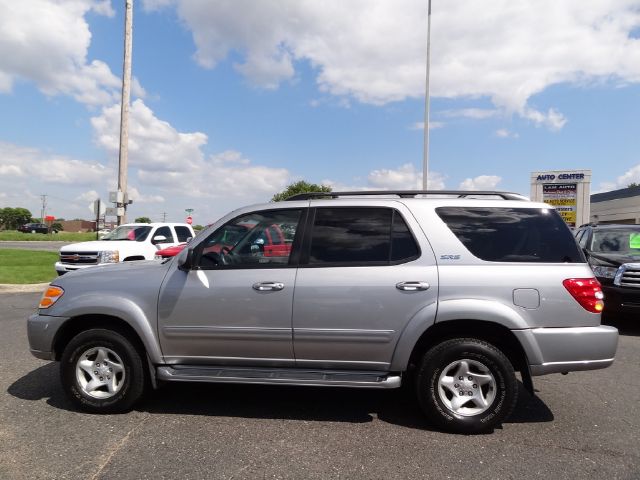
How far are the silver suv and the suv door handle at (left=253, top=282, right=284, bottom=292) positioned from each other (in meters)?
0.01

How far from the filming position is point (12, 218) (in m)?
91.1

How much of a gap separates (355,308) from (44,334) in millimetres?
2715

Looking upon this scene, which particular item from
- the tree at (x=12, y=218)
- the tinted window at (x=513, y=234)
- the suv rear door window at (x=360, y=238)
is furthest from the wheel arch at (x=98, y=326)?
the tree at (x=12, y=218)

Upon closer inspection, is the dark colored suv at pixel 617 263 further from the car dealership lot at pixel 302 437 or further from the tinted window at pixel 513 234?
the tinted window at pixel 513 234

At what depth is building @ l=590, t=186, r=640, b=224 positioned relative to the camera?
37069 millimetres

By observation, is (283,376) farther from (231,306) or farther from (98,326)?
(98,326)

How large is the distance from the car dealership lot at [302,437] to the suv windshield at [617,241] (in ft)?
13.8

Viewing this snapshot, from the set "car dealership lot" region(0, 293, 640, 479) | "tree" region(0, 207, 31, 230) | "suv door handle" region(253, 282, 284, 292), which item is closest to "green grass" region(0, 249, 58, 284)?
"car dealership lot" region(0, 293, 640, 479)

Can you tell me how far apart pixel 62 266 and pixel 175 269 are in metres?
8.49

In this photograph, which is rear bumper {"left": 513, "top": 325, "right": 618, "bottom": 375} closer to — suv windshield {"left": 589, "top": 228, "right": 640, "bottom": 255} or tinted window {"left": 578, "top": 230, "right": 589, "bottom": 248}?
suv windshield {"left": 589, "top": 228, "right": 640, "bottom": 255}

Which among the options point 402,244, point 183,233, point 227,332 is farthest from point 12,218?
point 402,244

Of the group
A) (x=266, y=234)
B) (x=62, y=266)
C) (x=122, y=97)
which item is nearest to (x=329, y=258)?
(x=266, y=234)

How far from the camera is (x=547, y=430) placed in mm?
3873

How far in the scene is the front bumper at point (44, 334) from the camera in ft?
13.8
